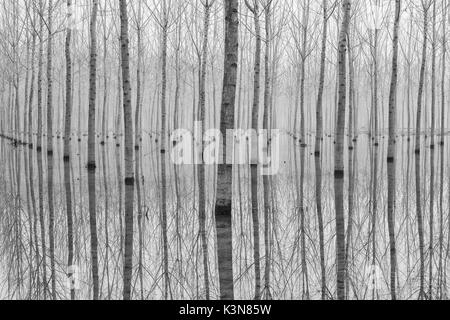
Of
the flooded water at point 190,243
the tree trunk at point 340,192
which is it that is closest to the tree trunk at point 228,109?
the flooded water at point 190,243

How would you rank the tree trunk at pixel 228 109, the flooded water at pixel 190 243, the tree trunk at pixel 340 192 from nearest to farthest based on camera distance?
1. the flooded water at pixel 190 243
2. the tree trunk at pixel 340 192
3. the tree trunk at pixel 228 109

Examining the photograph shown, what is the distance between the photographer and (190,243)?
495 centimetres

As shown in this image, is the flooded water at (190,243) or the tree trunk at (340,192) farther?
the tree trunk at (340,192)

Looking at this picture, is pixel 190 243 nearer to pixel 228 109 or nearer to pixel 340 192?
pixel 228 109

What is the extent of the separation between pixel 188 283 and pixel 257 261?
2.68 ft

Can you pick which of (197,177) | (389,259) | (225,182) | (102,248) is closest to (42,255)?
(102,248)

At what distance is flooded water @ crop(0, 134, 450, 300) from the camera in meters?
3.58

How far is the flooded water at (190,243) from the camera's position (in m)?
3.58

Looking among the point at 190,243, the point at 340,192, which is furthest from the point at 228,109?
A: the point at 340,192

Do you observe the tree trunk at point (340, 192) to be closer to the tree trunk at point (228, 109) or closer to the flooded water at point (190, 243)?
the flooded water at point (190, 243)
